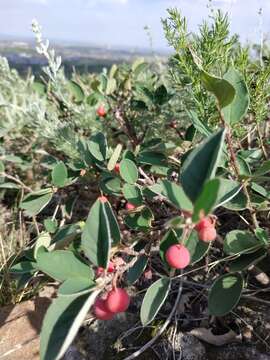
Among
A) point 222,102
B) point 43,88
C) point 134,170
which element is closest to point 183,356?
point 134,170

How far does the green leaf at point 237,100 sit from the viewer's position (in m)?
0.93

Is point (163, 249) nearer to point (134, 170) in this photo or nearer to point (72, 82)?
point (134, 170)

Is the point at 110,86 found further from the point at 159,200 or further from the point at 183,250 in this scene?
the point at 183,250

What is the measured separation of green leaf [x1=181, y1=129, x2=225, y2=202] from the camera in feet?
1.91

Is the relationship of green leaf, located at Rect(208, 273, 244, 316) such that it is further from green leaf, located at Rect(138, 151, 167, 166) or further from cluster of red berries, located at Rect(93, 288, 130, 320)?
green leaf, located at Rect(138, 151, 167, 166)

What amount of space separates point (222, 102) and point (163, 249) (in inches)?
13.4

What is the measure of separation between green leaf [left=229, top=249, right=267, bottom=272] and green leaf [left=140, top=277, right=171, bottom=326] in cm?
16

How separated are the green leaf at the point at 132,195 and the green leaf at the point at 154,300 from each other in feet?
0.78

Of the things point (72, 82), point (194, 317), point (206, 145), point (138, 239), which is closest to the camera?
point (206, 145)

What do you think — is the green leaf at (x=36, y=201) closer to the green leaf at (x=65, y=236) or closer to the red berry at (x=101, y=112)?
the green leaf at (x=65, y=236)

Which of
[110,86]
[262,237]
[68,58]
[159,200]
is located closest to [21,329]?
[159,200]

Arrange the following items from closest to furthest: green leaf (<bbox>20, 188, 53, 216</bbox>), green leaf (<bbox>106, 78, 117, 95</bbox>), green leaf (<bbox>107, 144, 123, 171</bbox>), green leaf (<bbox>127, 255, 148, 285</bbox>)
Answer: green leaf (<bbox>127, 255, 148, 285</bbox>) < green leaf (<bbox>107, 144, 123, 171</bbox>) < green leaf (<bbox>20, 188, 53, 216</bbox>) < green leaf (<bbox>106, 78, 117, 95</bbox>)

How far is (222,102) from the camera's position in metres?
0.85

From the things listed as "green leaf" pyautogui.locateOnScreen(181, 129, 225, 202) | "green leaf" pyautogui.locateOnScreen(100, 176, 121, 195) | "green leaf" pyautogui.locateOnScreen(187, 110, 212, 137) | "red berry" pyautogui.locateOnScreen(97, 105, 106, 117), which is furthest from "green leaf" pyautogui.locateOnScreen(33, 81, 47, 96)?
"green leaf" pyautogui.locateOnScreen(181, 129, 225, 202)
